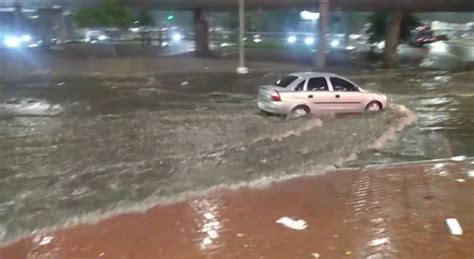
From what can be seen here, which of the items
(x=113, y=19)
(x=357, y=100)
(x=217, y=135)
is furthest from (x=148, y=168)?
(x=113, y=19)

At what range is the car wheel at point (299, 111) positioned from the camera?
18967mm

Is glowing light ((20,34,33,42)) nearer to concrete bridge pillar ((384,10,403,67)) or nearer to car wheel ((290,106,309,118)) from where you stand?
concrete bridge pillar ((384,10,403,67))

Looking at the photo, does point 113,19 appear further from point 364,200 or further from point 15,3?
point 364,200

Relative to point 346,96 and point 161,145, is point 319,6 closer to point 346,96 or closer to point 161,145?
point 346,96

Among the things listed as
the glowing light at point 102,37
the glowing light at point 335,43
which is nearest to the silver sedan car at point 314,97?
the glowing light at point 102,37

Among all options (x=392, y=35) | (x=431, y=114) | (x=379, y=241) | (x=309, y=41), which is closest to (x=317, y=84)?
(x=431, y=114)

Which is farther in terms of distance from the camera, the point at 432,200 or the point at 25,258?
the point at 432,200

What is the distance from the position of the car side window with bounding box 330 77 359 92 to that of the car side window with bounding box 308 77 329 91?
11.7 inches

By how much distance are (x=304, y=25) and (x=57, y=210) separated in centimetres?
7873

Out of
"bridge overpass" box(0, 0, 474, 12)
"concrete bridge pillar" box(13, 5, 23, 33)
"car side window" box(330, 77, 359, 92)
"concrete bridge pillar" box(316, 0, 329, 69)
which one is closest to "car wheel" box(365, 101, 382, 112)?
"car side window" box(330, 77, 359, 92)

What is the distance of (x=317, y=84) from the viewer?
1944cm

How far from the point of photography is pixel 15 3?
5509cm

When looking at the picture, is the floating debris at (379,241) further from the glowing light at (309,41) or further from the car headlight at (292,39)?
the car headlight at (292,39)

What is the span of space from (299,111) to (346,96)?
5.36ft
